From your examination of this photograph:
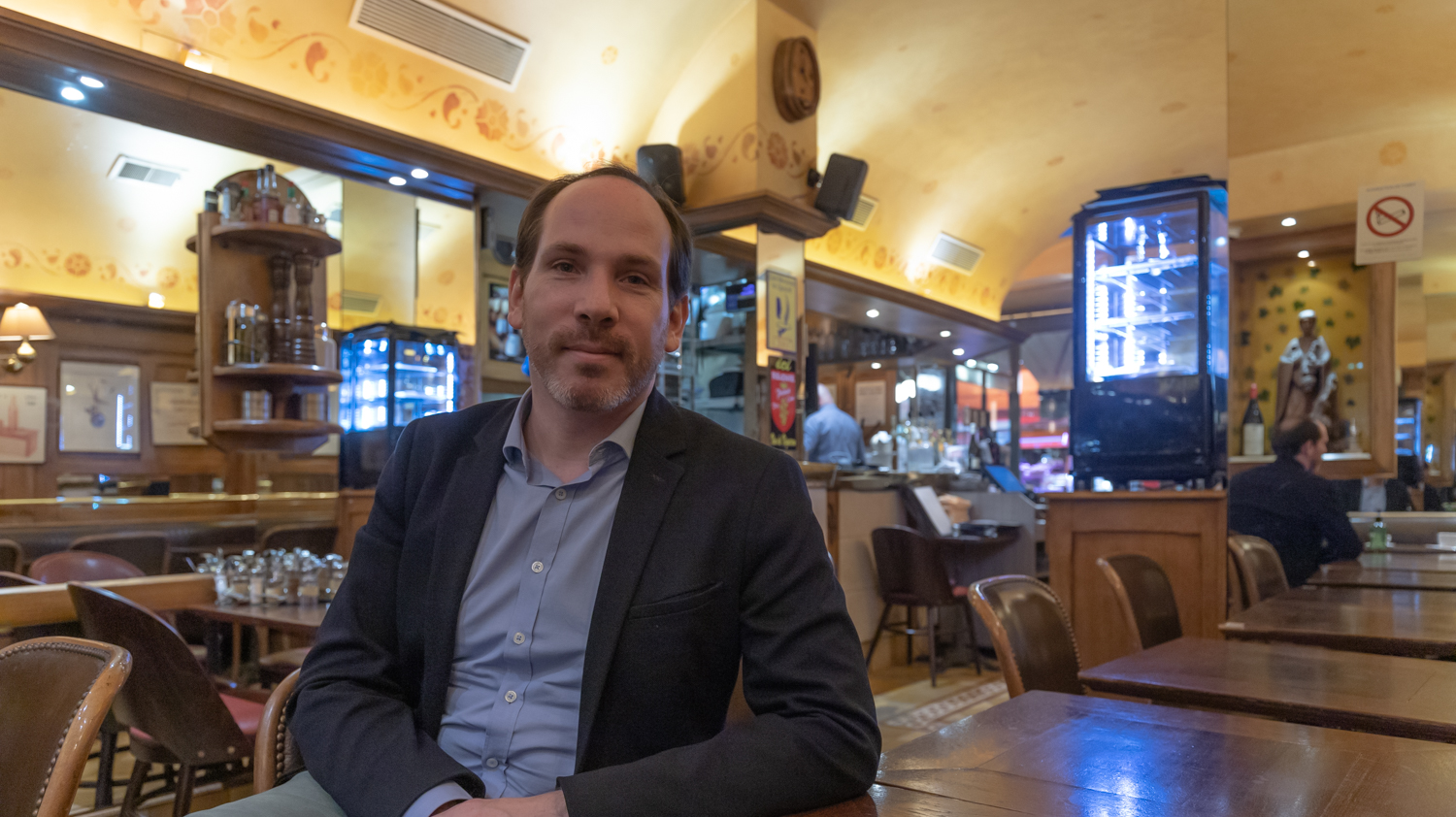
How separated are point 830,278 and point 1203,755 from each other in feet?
19.0

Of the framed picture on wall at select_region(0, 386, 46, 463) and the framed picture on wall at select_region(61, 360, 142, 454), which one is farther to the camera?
the framed picture on wall at select_region(61, 360, 142, 454)

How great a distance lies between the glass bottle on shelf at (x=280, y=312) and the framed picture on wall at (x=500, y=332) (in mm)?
1092

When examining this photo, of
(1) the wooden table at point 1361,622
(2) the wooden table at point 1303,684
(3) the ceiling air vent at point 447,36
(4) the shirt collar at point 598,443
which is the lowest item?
(1) the wooden table at point 1361,622

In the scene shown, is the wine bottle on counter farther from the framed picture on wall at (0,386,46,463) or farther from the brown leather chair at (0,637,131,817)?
the framed picture on wall at (0,386,46,463)

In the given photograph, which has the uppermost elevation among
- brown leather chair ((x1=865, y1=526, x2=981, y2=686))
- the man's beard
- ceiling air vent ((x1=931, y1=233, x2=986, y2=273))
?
ceiling air vent ((x1=931, y1=233, x2=986, y2=273))

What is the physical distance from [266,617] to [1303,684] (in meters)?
2.60

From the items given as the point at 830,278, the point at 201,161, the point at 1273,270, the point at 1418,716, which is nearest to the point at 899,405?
the point at 830,278

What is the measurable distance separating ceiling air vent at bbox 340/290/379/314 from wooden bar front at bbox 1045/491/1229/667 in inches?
149

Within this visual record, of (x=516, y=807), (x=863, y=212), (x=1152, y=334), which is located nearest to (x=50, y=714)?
(x=516, y=807)

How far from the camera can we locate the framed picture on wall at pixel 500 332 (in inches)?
199

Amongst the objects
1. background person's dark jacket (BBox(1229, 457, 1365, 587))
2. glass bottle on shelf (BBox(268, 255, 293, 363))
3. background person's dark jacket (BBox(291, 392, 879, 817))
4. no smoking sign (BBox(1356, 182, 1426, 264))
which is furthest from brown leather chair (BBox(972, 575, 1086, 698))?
glass bottle on shelf (BBox(268, 255, 293, 363))

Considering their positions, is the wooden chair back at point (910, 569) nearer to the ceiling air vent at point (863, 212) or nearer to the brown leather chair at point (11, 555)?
the ceiling air vent at point (863, 212)

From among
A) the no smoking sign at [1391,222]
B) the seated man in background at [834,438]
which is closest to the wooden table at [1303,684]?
the no smoking sign at [1391,222]

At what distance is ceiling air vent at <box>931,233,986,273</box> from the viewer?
7965 mm
